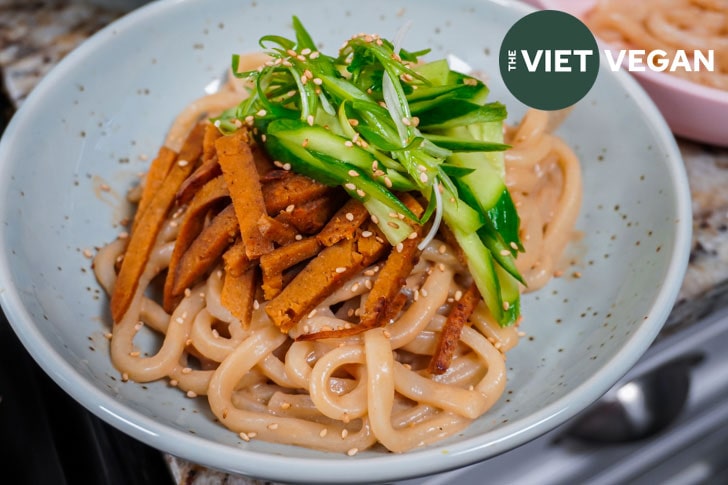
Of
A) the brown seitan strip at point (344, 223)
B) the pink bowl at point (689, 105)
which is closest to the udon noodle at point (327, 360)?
the brown seitan strip at point (344, 223)

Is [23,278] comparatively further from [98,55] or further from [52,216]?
[98,55]

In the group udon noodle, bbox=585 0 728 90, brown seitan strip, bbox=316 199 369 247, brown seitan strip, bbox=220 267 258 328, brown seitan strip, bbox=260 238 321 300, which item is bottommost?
udon noodle, bbox=585 0 728 90

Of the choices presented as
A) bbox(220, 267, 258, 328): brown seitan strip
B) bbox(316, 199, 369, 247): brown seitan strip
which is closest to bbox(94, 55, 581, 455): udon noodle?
bbox(220, 267, 258, 328): brown seitan strip

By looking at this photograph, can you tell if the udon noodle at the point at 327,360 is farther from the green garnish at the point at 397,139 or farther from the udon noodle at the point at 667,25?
the udon noodle at the point at 667,25

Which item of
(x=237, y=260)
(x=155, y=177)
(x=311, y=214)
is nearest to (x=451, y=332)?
(x=311, y=214)

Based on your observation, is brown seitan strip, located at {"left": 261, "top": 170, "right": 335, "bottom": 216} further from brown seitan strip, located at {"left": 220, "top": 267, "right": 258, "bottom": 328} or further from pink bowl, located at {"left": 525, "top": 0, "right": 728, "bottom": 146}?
pink bowl, located at {"left": 525, "top": 0, "right": 728, "bottom": 146}

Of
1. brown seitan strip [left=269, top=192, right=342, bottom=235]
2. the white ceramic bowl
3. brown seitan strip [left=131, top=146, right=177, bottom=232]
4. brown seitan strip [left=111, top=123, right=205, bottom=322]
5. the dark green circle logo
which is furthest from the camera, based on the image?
the dark green circle logo

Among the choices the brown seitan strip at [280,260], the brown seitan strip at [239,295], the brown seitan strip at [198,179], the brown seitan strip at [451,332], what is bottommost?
the brown seitan strip at [451,332]
